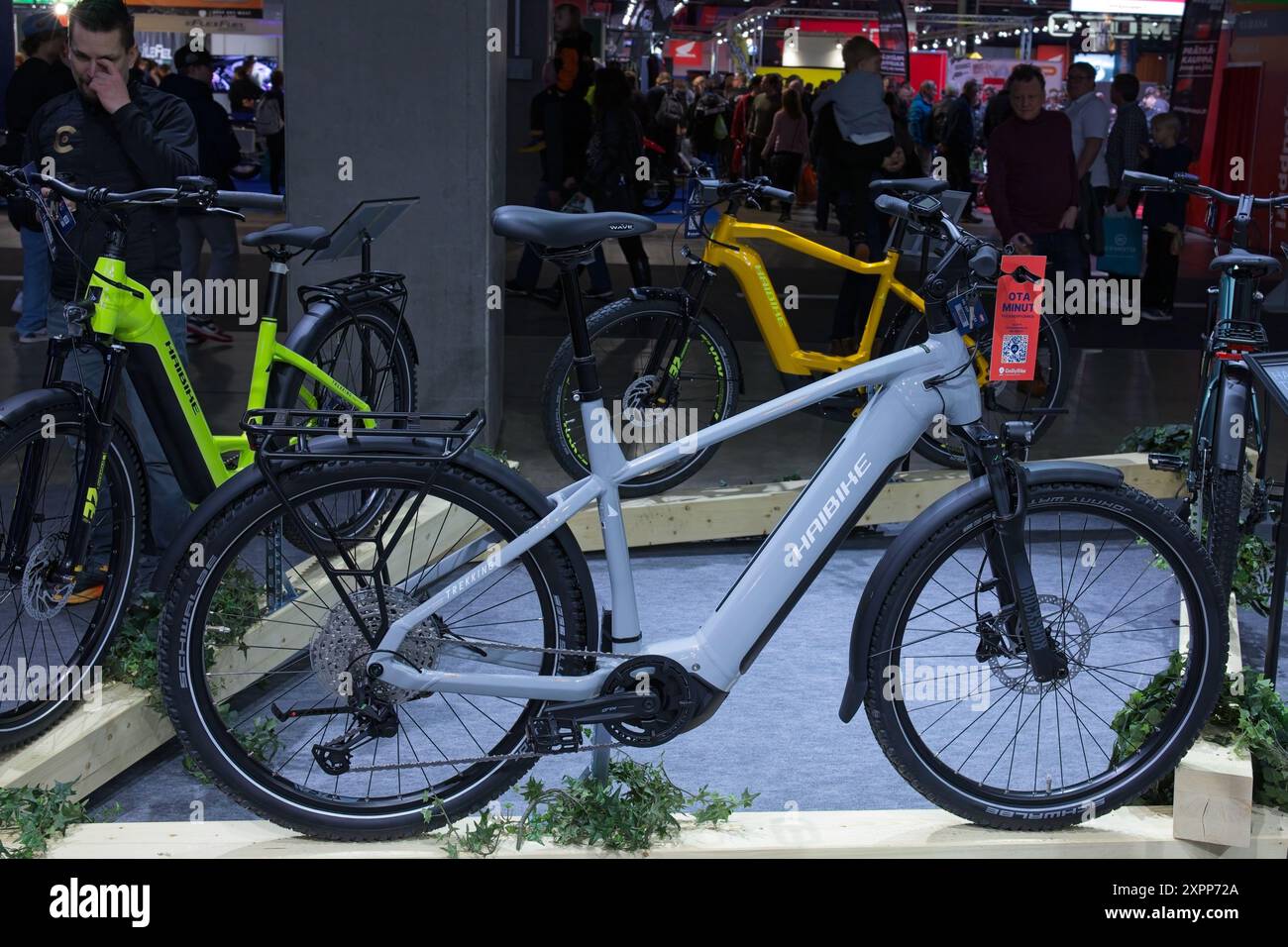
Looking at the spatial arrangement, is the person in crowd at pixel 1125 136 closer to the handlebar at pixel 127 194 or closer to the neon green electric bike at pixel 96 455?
the neon green electric bike at pixel 96 455

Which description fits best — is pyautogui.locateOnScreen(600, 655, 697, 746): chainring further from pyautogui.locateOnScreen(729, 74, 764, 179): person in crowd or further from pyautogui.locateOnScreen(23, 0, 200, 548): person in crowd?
pyautogui.locateOnScreen(729, 74, 764, 179): person in crowd

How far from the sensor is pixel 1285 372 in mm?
3275

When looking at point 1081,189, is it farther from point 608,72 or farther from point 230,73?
point 230,73

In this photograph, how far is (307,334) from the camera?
12.4 feet

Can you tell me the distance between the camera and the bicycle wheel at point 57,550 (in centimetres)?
287

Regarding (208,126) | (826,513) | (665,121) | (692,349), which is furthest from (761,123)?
(826,513)

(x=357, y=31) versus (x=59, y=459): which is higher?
(x=357, y=31)

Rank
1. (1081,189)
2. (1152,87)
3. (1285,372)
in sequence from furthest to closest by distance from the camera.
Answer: (1152,87), (1081,189), (1285,372)

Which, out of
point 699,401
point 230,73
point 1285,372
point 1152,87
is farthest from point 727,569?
point 1152,87

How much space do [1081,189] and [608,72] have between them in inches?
111

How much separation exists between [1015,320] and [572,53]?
6742mm

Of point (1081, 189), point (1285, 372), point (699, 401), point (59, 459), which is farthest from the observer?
point (1081, 189)

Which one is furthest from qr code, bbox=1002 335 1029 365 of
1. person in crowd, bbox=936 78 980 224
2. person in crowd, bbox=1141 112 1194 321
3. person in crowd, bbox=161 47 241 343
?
person in crowd, bbox=936 78 980 224

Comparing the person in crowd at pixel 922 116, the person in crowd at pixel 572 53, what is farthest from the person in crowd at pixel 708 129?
the person in crowd at pixel 572 53
